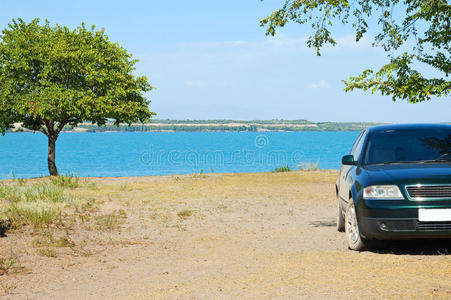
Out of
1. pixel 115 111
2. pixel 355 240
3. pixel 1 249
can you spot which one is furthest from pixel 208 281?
pixel 115 111

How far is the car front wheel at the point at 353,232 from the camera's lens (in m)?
8.14

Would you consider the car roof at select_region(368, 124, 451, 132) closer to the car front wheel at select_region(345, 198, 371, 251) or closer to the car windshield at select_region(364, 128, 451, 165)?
the car windshield at select_region(364, 128, 451, 165)

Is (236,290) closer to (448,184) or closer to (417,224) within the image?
(417,224)

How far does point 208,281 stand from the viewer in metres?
6.94

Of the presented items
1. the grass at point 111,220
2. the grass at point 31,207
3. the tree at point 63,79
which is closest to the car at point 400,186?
the grass at point 111,220

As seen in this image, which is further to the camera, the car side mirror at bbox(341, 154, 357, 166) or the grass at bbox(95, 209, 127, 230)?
the grass at bbox(95, 209, 127, 230)

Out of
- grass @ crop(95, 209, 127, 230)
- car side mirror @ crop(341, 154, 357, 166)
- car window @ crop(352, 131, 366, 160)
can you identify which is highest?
car window @ crop(352, 131, 366, 160)

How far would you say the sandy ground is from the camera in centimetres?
635

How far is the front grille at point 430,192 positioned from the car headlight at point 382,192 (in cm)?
20

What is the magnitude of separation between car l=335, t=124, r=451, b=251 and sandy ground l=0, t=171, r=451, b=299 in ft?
1.45

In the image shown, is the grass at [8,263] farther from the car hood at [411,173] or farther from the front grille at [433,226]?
the front grille at [433,226]

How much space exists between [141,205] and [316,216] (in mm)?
5129

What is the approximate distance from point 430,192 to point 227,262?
10.4 feet

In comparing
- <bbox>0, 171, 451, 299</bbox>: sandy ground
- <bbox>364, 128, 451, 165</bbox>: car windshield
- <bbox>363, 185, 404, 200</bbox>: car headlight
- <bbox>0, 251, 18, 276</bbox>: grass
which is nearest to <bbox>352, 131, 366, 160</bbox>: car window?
<bbox>364, 128, 451, 165</bbox>: car windshield
